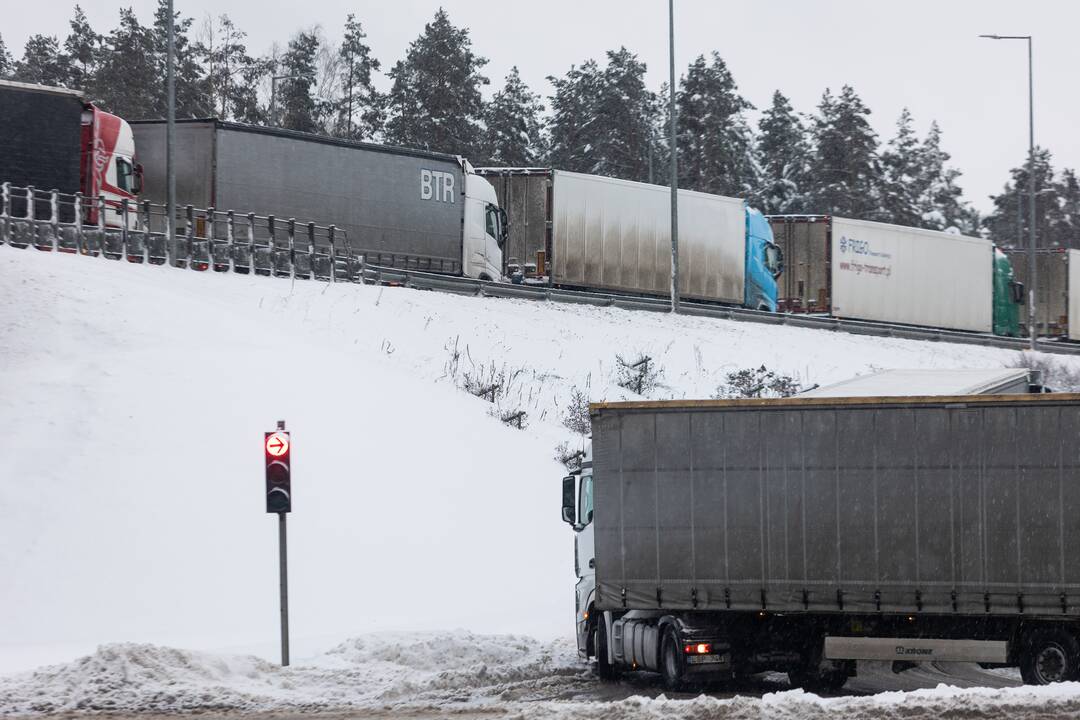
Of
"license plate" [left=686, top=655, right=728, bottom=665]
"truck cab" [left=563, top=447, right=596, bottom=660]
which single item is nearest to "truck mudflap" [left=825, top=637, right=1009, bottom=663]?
"license plate" [left=686, top=655, right=728, bottom=665]

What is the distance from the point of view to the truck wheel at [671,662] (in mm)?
13914

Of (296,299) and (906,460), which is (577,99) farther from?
(906,460)

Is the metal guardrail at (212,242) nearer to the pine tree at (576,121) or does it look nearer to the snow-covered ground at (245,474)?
the snow-covered ground at (245,474)

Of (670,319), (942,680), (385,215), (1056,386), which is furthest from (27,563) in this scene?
(1056,386)

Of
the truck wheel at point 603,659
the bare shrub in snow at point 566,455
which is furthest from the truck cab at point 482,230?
the truck wheel at point 603,659

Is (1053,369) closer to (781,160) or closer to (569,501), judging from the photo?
(569,501)

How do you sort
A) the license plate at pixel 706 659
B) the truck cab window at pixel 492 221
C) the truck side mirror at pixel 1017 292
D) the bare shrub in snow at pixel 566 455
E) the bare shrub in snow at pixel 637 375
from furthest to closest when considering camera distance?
the truck side mirror at pixel 1017 292
the truck cab window at pixel 492 221
the bare shrub in snow at pixel 637 375
the bare shrub in snow at pixel 566 455
the license plate at pixel 706 659

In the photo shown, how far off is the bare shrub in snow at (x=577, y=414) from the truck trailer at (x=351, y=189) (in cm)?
854

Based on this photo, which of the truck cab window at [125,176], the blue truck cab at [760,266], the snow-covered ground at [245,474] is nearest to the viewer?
the snow-covered ground at [245,474]

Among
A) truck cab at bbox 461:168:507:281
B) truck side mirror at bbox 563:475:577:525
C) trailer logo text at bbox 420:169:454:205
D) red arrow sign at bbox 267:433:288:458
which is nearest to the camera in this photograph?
red arrow sign at bbox 267:433:288:458

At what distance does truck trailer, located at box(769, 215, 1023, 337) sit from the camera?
157ft

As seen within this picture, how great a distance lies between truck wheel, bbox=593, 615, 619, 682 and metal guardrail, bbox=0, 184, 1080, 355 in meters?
16.3

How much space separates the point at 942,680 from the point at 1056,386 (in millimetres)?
27008

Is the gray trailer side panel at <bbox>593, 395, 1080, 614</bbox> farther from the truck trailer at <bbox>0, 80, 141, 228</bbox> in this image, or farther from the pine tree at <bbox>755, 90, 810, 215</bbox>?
the pine tree at <bbox>755, 90, 810, 215</bbox>
